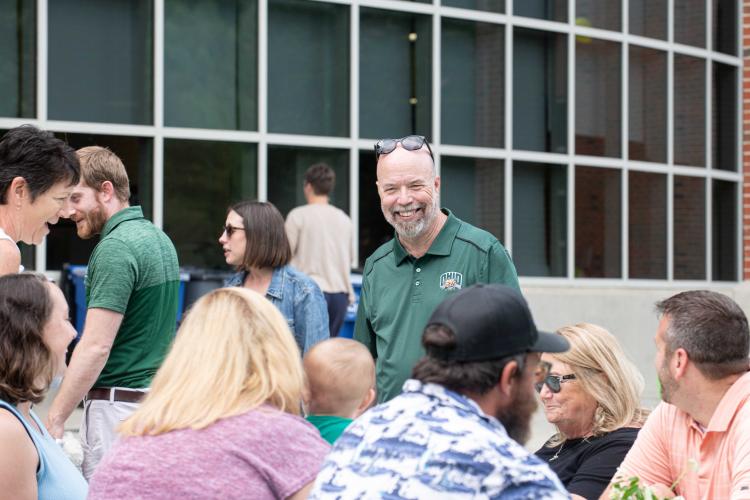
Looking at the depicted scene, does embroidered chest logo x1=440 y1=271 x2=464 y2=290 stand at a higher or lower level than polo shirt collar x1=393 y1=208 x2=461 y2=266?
lower

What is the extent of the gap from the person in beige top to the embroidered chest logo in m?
4.43

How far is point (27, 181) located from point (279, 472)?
1.90m

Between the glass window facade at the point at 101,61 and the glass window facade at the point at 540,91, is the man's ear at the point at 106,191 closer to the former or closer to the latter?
the glass window facade at the point at 101,61

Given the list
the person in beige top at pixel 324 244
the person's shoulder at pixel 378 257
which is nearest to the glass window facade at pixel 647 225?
the person in beige top at pixel 324 244

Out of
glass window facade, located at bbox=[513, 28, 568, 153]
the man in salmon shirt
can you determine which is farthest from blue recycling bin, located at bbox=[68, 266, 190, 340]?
the man in salmon shirt

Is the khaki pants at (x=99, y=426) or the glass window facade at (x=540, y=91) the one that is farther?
the glass window facade at (x=540, y=91)

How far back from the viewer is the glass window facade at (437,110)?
29.7ft

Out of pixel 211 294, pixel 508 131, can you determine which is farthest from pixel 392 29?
pixel 211 294

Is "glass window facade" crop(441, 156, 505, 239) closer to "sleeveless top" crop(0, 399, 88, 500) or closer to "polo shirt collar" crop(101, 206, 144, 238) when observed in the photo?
"polo shirt collar" crop(101, 206, 144, 238)

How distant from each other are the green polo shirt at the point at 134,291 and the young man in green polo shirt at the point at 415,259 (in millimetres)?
886

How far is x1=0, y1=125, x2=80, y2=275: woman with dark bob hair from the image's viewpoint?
3861 millimetres

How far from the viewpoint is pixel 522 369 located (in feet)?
7.91

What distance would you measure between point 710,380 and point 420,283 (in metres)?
1.32

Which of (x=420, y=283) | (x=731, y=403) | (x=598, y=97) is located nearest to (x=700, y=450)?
(x=731, y=403)
